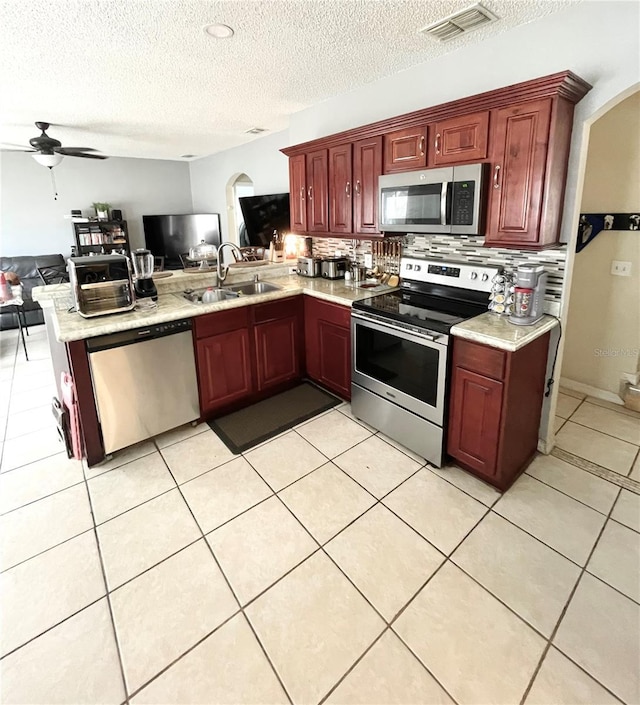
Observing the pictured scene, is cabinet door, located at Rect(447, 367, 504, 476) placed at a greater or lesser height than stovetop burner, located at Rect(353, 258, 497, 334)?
lesser

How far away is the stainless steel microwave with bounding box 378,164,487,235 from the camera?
7.49ft

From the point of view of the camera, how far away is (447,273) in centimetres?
275

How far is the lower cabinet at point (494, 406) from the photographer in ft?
6.76

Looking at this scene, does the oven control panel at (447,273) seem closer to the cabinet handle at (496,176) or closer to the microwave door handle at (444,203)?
the microwave door handle at (444,203)

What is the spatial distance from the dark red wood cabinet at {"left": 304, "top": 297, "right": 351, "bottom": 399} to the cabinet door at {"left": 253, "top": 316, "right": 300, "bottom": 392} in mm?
131

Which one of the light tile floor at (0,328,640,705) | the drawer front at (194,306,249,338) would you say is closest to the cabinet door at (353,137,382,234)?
the drawer front at (194,306,249,338)

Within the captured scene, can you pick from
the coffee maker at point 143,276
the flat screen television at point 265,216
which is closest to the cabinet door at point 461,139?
the coffee maker at point 143,276

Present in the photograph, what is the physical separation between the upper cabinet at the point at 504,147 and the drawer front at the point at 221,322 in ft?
3.96

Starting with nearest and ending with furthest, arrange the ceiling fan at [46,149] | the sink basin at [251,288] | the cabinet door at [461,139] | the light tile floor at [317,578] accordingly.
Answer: the light tile floor at [317,578]
the cabinet door at [461,139]
the sink basin at [251,288]
the ceiling fan at [46,149]

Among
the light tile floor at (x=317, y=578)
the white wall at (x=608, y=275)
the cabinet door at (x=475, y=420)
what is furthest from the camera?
the white wall at (x=608, y=275)

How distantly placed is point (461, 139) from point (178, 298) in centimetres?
222

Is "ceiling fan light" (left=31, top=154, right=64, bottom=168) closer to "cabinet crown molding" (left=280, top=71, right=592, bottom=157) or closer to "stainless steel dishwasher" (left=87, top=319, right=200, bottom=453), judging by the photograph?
"stainless steel dishwasher" (left=87, top=319, right=200, bottom=453)

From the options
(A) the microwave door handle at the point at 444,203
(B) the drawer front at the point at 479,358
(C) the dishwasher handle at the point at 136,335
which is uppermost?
(A) the microwave door handle at the point at 444,203

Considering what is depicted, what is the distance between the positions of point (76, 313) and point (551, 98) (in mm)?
3006
